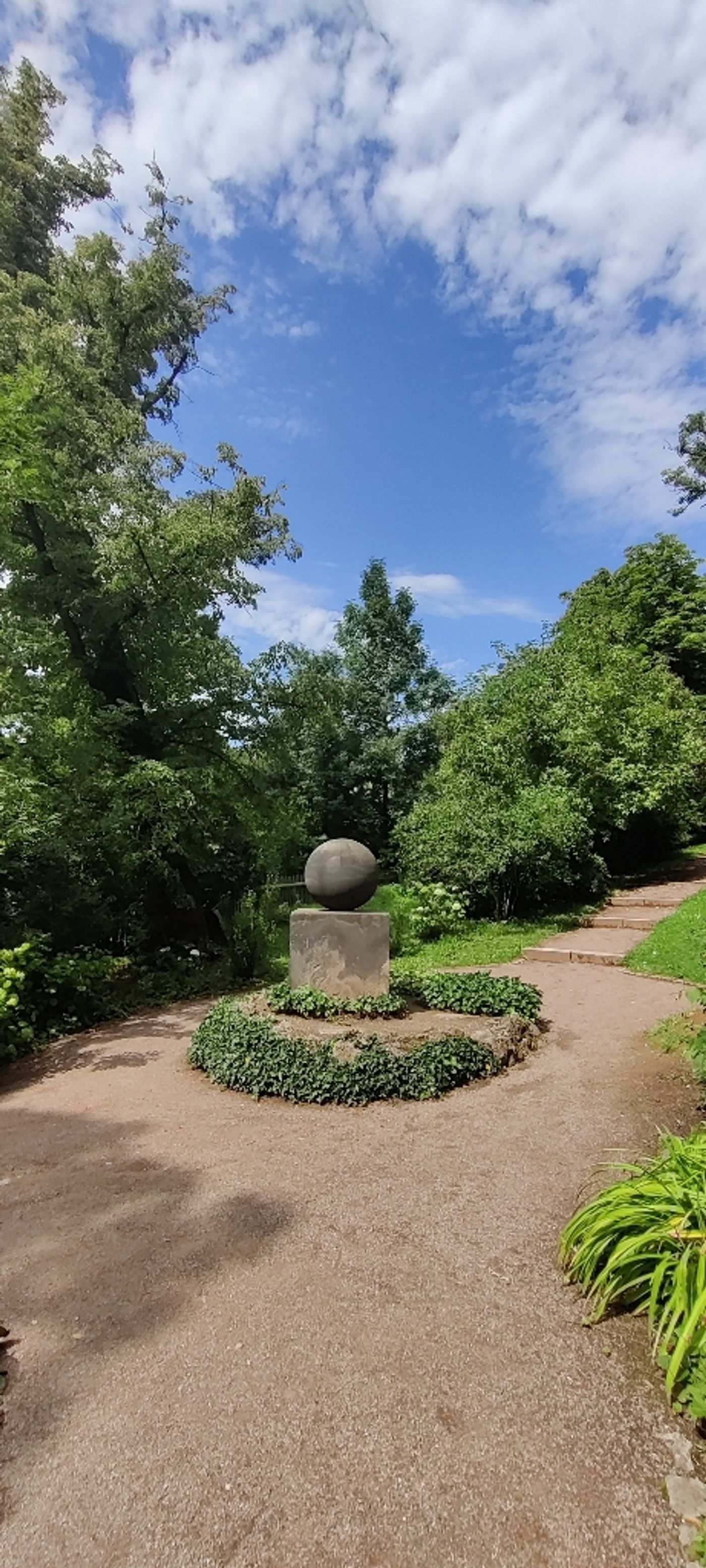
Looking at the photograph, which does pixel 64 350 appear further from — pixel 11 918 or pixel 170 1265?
pixel 170 1265

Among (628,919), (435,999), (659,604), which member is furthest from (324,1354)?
(659,604)

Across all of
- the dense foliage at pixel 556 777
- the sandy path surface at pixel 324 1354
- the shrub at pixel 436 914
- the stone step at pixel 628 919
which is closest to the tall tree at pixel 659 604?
the dense foliage at pixel 556 777

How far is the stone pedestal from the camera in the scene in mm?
6270

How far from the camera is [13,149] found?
1191 cm

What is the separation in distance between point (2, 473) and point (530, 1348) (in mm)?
8835

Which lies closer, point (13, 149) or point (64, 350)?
point (64, 350)

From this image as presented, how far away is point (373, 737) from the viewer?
78.1 feet

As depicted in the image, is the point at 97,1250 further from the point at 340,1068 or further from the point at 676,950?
the point at 676,950

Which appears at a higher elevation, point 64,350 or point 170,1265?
point 64,350

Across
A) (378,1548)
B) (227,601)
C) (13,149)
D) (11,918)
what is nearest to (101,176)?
(13,149)

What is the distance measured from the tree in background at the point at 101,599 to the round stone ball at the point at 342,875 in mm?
2925

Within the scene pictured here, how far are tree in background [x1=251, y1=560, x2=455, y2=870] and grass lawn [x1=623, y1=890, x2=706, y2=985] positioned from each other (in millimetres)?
7210

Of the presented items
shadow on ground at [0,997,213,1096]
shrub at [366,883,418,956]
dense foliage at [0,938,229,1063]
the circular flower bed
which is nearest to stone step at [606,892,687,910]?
shrub at [366,883,418,956]

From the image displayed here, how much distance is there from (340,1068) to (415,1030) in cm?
87
